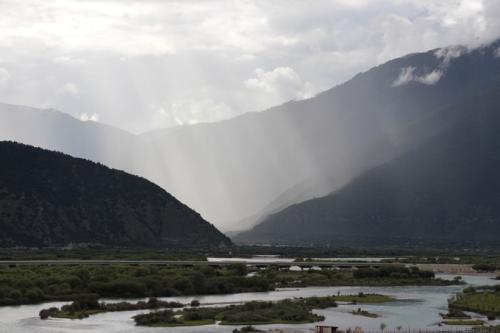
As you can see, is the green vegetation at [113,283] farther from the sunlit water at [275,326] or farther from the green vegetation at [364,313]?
the green vegetation at [364,313]

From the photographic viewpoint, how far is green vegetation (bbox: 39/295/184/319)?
9125 centimetres

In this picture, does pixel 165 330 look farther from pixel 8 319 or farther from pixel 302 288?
pixel 302 288

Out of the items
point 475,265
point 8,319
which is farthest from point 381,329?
point 475,265

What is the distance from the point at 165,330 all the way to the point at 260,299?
90.3 feet

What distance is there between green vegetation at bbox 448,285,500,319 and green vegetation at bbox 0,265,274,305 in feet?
80.5

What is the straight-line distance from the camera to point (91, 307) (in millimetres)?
96938

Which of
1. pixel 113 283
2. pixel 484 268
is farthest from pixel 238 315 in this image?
pixel 484 268

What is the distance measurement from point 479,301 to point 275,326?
27687mm

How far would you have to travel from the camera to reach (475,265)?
168875 mm

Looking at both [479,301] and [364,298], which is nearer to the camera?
[479,301]

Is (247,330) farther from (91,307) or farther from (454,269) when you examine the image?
(454,269)

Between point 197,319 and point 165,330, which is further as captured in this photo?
point 197,319

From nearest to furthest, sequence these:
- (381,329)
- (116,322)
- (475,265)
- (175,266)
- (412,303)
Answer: (381,329)
(116,322)
(412,303)
(175,266)
(475,265)

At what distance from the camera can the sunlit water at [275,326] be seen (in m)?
82.6
